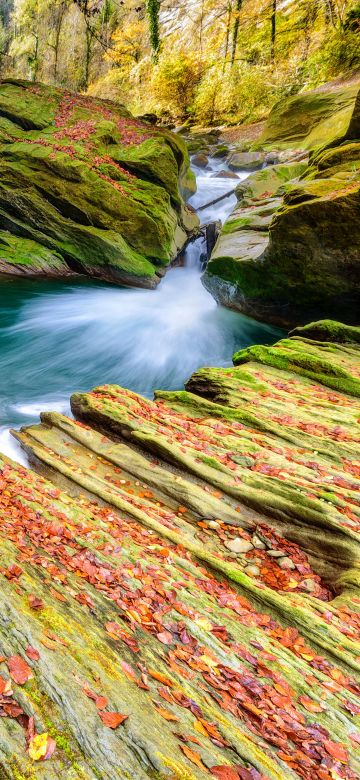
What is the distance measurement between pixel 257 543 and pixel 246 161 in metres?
27.8

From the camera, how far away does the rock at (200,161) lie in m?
28.7

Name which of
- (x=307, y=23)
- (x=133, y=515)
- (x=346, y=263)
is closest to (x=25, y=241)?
(x=346, y=263)

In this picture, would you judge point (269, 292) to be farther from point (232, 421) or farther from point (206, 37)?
point (206, 37)

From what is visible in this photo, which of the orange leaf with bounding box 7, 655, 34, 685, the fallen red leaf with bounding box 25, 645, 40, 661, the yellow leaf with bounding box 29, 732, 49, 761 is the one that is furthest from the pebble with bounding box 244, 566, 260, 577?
the yellow leaf with bounding box 29, 732, 49, 761

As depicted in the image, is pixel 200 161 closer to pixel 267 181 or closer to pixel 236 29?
pixel 267 181

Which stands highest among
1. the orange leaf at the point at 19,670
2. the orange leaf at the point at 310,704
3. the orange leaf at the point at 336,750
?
the orange leaf at the point at 19,670

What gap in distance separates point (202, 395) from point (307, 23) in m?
39.1

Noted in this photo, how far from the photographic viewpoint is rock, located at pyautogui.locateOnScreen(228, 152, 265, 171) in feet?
86.2

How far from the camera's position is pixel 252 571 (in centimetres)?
440

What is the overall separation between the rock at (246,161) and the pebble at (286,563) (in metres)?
27.0

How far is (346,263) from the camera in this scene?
34.2 ft

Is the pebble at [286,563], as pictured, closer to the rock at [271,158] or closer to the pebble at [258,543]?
the pebble at [258,543]

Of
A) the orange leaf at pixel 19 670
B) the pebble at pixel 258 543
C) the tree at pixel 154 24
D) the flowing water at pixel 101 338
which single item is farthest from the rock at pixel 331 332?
the tree at pixel 154 24

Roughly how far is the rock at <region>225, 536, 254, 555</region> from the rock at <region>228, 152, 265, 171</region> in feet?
88.2
